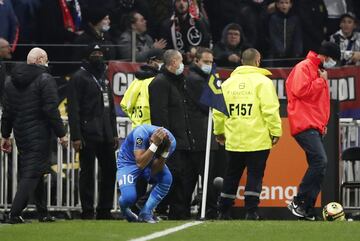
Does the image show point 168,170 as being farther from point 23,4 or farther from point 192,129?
point 23,4

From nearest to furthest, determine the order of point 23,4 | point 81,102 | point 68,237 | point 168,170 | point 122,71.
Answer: point 68,237, point 168,170, point 81,102, point 122,71, point 23,4

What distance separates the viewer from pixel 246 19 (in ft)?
78.6

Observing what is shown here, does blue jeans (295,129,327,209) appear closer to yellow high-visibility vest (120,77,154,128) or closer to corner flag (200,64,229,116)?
corner flag (200,64,229,116)

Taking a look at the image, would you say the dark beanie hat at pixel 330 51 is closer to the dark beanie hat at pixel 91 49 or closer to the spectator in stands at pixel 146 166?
the spectator in stands at pixel 146 166

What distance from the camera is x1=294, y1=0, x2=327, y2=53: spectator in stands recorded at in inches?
934

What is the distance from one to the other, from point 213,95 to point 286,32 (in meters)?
5.36

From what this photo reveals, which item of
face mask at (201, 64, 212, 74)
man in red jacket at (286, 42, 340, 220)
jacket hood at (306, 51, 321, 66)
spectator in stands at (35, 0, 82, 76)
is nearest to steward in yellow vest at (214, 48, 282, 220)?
man in red jacket at (286, 42, 340, 220)

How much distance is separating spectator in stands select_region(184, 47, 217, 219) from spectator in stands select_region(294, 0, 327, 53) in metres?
4.64

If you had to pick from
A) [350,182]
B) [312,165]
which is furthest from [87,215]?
[350,182]

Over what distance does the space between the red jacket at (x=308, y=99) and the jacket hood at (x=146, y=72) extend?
6.96 ft

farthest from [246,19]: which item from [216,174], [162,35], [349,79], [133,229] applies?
[133,229]

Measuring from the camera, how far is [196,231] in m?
15.2

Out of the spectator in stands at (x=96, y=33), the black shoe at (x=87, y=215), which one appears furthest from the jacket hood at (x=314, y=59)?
the spectator in stands at (x=96, y=33)

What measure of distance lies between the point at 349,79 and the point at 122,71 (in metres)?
3.27
